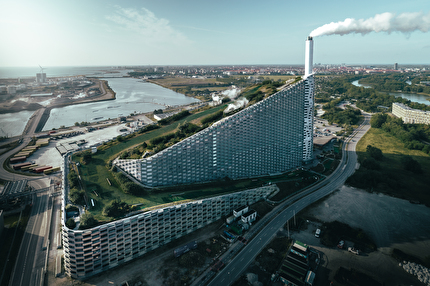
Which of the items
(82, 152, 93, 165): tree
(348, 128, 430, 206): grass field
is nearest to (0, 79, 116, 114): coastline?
(82, 152, 93, 165): tree

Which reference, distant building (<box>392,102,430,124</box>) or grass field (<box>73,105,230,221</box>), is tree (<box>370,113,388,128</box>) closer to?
distant building (<box>392,102,430,124</box>)

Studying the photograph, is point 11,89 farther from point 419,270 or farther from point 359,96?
point 359,96

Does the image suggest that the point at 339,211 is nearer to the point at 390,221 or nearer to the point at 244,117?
the point at 390,221

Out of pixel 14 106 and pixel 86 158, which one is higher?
pixel 14 106

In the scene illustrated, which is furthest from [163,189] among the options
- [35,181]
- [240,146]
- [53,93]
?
[53,93]

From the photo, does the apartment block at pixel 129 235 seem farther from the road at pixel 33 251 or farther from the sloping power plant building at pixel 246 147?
the sloping power plant building at pixel 246 147

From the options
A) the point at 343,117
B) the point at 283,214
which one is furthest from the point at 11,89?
the point at 343,117
